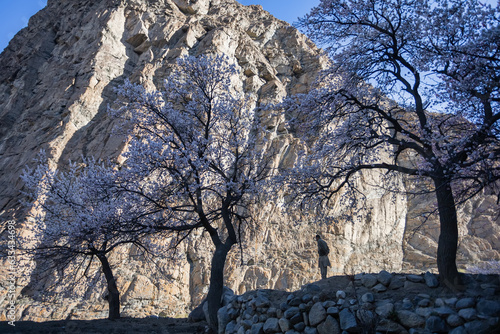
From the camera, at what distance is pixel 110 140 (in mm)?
20656

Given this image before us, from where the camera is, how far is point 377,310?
227 inches

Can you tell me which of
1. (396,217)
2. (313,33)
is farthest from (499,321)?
(396,217)

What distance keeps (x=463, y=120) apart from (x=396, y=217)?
1891 cm

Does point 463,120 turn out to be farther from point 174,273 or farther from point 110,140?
point 110,140

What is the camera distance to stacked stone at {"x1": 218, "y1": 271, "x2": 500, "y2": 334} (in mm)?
5172

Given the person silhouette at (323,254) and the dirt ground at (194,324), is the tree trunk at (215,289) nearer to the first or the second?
the dirt ground at (194,324)

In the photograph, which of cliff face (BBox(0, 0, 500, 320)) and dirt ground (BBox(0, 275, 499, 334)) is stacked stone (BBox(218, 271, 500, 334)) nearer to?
dirt ground (BBox(0, 275, 499, 334))

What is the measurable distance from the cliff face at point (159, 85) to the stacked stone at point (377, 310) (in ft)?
25.0

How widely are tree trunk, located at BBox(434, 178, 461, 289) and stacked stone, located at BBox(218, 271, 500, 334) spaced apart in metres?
0.26

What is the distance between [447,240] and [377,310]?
2.13 metres

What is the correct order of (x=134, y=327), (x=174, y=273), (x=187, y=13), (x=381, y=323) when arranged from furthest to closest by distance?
(x=187, y=13) → (x=174, y=273) → (x=134, y=327) → (x=381, y=323)

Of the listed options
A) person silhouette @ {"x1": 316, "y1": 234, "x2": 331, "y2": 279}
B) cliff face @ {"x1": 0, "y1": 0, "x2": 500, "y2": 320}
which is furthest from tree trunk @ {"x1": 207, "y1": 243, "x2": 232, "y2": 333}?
cliff face @ {"x1": 0, "y1": 0, "x2": 500, "y2": 320}

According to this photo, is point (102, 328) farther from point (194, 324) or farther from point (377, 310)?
point (377, 310)

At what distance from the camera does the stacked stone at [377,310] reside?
5.17 meters
